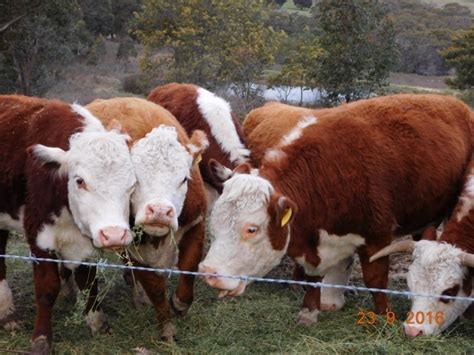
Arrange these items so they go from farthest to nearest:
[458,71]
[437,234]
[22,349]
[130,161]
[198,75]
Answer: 1. [458,71]
2. [198,75]
3. [437,234]
4. [22,349]
5. [130,161]

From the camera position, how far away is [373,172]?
555 centimetres

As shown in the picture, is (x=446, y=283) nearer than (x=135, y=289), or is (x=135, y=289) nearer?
(x=446, y=283)

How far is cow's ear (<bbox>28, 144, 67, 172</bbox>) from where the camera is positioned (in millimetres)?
4645

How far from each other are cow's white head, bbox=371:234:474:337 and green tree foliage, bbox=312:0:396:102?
1645 cm

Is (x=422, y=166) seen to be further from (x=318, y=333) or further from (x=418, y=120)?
(x=318, y=333)

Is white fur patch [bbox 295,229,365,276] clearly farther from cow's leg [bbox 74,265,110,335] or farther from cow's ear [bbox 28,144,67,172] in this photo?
cow's ear [bbox 28,144,67,172]

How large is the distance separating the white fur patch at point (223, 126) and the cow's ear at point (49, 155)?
2328 mm

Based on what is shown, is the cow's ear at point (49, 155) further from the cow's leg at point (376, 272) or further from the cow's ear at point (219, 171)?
the cow's leg at point (376, 272)

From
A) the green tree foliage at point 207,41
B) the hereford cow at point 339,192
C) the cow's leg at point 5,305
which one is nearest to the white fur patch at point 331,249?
the hereford cow at point 339,192

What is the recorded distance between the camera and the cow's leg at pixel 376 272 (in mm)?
5680

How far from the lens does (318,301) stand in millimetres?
5840

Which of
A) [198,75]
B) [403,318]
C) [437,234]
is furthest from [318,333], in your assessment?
[198,75]

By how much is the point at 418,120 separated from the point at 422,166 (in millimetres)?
487

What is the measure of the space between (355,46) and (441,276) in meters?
16.7
